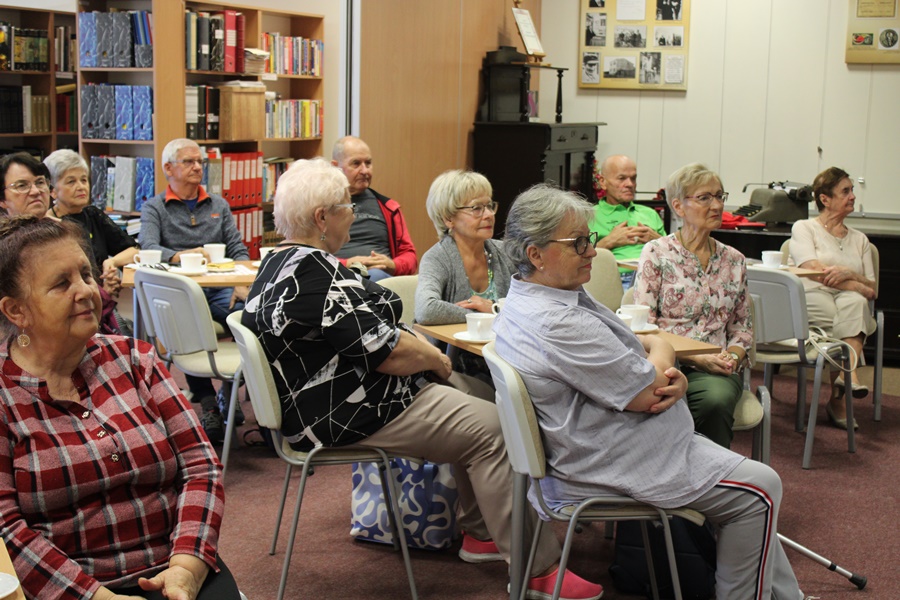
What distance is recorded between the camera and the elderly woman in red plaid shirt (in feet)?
6.02

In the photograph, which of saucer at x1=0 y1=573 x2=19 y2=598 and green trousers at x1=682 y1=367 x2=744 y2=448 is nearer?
saucer at x1=0 y1=573 x2=19 y2=598

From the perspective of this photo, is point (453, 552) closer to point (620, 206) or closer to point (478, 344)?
point (478, 344)

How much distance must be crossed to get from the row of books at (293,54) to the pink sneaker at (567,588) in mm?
4688

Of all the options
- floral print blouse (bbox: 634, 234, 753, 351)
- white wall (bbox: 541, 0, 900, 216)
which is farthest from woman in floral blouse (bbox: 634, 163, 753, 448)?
white wall (bbox: 541, 0, 900, 216)

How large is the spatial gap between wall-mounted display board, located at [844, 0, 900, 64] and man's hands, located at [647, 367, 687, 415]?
227 inches

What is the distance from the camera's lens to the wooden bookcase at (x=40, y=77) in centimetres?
684

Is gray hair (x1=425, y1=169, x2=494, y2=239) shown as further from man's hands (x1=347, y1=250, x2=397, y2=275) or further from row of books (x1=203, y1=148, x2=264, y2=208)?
row of books (x1=203, y1=148, x2=264, y2=208)

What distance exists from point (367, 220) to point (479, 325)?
2036mm

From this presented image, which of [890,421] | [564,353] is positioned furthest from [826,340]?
[564,353]

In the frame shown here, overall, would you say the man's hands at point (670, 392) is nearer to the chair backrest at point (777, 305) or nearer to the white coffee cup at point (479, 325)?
the white coffee cup at point (479, 325)

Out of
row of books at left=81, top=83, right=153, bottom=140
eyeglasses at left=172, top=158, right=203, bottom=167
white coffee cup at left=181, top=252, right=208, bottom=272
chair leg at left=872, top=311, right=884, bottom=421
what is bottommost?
chair leg at left=872, top=311, right=884, bottom=421

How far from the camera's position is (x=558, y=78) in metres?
8.06

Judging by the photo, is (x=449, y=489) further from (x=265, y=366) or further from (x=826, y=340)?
(x=826, y=340)

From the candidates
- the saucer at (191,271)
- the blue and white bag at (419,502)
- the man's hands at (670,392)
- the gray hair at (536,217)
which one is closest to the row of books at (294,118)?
the saucer at (191,271)
